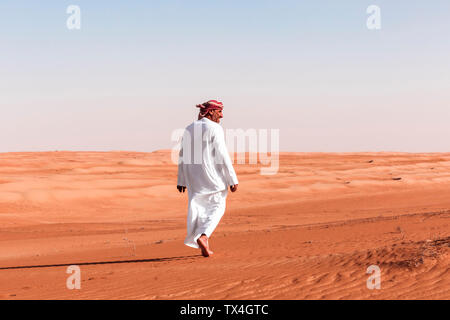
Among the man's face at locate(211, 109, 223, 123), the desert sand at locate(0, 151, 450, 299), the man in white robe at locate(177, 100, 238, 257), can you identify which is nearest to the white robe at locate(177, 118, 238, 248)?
the man in white robe at locate(177, 100, 238, 257)

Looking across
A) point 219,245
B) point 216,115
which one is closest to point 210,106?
point 216,115

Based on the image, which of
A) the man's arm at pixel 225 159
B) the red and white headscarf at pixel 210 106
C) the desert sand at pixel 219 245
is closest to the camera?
the desert sand at pixel 219 245

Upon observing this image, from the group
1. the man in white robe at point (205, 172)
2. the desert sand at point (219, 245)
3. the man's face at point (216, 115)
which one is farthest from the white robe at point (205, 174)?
the desert sand at point (219, 245)

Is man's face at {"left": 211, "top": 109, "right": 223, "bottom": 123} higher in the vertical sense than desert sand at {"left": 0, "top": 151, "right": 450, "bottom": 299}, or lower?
higher

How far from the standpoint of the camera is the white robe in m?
7.65

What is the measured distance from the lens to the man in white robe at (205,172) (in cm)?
764

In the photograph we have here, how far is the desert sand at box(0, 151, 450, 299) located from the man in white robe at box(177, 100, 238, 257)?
1.73 ft

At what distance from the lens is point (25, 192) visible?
1911 centimetres

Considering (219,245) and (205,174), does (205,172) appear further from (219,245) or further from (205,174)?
(219,245)

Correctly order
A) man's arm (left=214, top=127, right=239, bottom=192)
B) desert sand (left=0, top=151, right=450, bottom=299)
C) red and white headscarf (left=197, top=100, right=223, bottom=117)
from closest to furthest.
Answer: desert sand (left=0, top=151, right=450, bottom=299) < man's arm (left=214, top=127, right=239, bottom=192) < red and white headscarf (left=197, top=100, right=223, bottom=117)

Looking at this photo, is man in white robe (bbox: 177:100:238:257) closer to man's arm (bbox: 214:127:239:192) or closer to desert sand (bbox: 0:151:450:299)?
man's arm (bbox: 214:127:239:192)

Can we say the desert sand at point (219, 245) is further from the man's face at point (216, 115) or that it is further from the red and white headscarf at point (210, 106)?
the red and white headscarf at point (210, 106)

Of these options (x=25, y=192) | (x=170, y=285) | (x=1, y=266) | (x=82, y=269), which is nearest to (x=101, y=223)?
(x=25, y=192)

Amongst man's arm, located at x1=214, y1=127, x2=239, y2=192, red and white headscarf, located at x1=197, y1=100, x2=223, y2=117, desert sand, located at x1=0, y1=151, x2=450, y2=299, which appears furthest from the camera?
red and white headscarf, located at x1=197, y1=100, x2=223, y2=117
